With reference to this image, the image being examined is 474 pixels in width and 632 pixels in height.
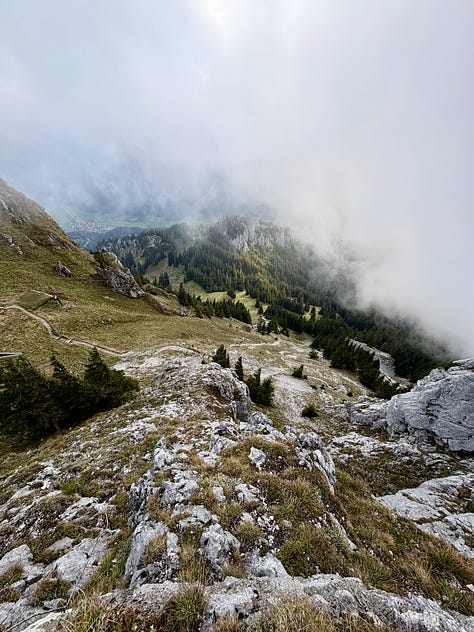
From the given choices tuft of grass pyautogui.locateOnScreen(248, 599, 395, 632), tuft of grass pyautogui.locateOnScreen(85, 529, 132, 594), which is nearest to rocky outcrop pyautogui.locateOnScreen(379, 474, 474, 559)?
tuft of grass pyautogui.locateOnScreen(248, 599, 395, 632)

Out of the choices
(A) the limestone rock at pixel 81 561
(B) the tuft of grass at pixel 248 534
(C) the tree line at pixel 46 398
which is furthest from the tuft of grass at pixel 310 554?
(C) the tree line at pixel 46 398

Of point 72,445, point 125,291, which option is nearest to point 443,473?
point 72,445

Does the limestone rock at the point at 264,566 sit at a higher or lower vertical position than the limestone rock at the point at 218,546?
higher

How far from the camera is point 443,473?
19.0 metres

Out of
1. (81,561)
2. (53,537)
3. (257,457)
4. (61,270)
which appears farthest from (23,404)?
(61,270)

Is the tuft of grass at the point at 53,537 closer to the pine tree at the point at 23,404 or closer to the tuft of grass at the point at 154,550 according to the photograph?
the tuft of grass at the point at 154,550

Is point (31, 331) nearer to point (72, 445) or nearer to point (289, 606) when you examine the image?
point (72, 445)

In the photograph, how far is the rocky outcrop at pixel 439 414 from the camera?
73.7ft

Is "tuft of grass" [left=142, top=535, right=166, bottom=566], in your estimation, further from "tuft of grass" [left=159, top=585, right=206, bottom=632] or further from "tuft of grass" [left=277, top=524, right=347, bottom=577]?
"tuft of grass" [left=277, top=524, right=347, bottom=577]

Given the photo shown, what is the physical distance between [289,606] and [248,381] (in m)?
33.0

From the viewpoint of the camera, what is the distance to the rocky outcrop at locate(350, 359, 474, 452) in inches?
885

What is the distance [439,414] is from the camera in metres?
24.0

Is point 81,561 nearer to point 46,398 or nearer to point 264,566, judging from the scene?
point 264,566

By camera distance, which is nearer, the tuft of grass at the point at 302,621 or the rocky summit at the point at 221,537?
the tuft of grass at the point at 302,621
